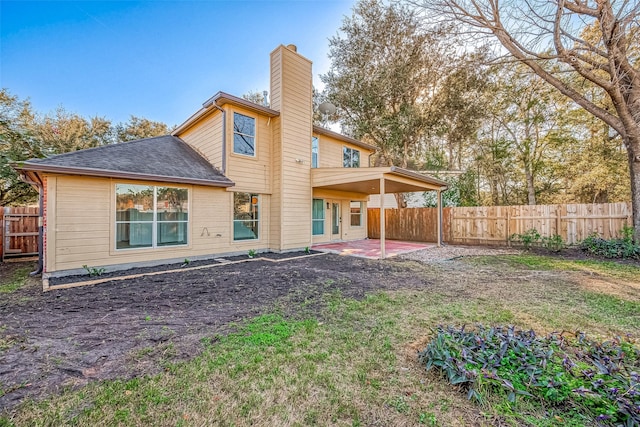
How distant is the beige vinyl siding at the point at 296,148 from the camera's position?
9.23 meters

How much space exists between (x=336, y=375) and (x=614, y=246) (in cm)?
1051

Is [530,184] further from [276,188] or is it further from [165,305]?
[165,305]

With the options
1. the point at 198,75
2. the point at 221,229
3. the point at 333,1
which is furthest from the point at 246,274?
the point at 198,75

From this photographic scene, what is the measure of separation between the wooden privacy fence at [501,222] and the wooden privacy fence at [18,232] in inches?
545

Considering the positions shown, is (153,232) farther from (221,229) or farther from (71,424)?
(71,424)

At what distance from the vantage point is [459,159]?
→ 1841 cm

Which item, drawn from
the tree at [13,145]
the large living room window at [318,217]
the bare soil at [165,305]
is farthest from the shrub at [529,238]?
the tree at [13,145]

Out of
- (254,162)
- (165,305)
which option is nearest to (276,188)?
(254,162)

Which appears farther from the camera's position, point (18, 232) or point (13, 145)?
point (13, 145)

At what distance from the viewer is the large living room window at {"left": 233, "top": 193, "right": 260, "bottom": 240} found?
8.79 meters

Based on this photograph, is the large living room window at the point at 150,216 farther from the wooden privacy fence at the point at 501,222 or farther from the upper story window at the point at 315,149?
the wooden privacy fence at the point at 501,222

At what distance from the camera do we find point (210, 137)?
910 cm

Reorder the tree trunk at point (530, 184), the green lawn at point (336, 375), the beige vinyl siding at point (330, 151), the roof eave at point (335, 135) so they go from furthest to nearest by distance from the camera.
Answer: the tree trunk at point (530, 184) < the beige vinyl siding at point (330, 151) < the roof eave at point (335, 135) < the green lawn at point (336, 375)

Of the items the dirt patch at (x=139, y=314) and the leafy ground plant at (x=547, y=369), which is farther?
the dirt patch at (x=139, y=314)
